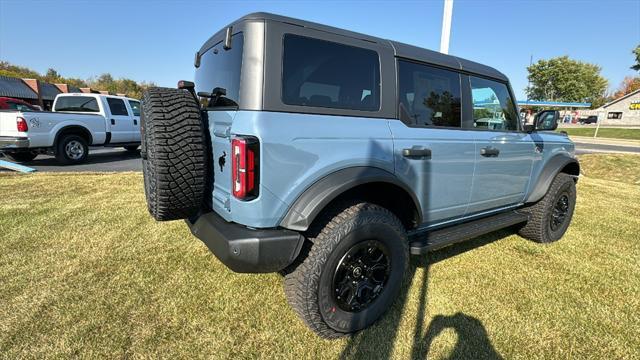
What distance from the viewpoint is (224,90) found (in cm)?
232

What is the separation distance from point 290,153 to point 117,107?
391 inches

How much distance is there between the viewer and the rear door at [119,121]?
972cm

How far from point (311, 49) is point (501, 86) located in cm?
228

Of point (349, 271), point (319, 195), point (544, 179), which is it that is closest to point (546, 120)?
point (544, 179)

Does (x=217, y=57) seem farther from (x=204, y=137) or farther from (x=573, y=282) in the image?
(x=573, y=282)

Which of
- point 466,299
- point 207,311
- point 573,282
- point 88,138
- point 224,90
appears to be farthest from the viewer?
point 88,138

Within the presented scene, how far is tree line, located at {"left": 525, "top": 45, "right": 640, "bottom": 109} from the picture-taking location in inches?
2325

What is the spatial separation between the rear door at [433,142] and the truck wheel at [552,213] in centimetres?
137

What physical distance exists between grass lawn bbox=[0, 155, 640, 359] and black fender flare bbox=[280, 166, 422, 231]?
2.72 ft

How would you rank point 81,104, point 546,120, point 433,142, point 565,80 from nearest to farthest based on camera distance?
1. point 433,142
2. point 546,120
3. point 81,104
4. point 565,80

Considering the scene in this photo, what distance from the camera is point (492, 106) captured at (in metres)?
3.38

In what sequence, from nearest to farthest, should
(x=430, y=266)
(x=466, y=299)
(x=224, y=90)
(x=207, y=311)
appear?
1. (x=224, y=90)
2. (x=207, y=311)
3. (x=466, y=299)
4. (x=430, y=266)

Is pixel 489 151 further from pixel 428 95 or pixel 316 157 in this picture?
pixel 316 157

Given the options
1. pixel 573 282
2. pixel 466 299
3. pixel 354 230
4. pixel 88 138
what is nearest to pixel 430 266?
pixel 466 299
